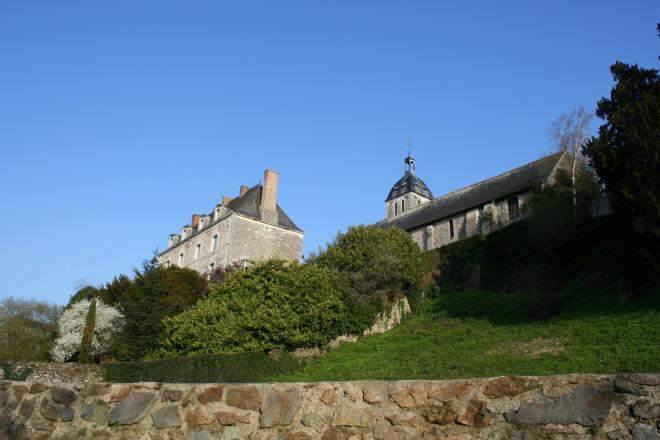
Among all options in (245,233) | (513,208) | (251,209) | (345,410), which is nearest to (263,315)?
(513,208)

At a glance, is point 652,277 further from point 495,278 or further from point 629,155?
point 495,278

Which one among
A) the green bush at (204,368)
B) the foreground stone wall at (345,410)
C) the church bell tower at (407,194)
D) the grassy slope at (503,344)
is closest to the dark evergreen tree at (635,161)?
the grassy slope at (503,344)

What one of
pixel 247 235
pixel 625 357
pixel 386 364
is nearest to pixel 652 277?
pixel 625 357

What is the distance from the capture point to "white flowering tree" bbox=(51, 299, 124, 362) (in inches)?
976

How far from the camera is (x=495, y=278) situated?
27453 mm

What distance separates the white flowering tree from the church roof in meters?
19.0

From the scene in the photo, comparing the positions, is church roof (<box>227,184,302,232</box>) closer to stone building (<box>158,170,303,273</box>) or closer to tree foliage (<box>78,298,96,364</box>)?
stone building (<box>158,170,303,273</box>)

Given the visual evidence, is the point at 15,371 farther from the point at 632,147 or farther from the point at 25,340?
the point at 632,147

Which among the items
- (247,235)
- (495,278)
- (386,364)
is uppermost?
(247,235)

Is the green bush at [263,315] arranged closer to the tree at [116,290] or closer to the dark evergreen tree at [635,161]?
the tree at [116,290]

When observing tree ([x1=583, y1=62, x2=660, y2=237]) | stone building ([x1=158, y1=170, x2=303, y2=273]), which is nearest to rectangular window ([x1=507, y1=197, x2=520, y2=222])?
tree ([x1=583, y1=62, x2=660, y2=237])

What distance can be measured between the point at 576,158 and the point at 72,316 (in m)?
27.7

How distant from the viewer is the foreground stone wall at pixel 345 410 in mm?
3764

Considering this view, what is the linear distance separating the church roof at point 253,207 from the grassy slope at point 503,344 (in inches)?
933
